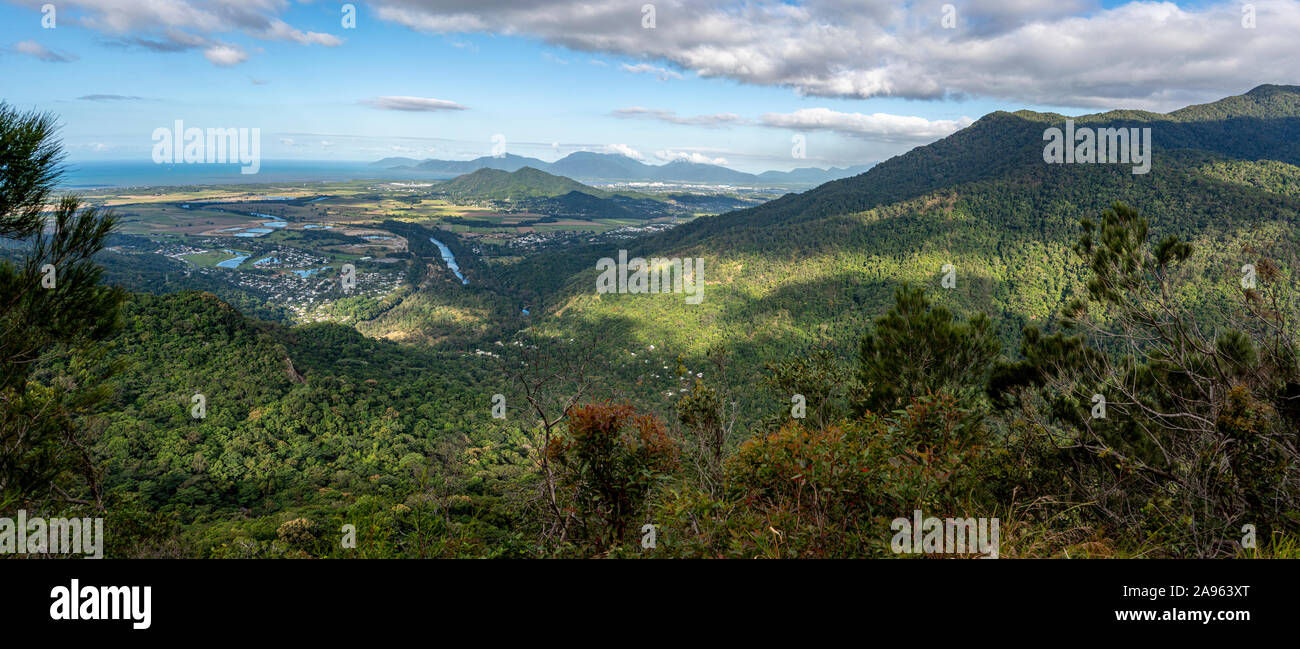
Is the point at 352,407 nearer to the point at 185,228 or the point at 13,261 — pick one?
the point at 13,261

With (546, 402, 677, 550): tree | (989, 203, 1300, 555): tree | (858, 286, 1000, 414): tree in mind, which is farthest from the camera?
(858, 286, 1000, 414): tree

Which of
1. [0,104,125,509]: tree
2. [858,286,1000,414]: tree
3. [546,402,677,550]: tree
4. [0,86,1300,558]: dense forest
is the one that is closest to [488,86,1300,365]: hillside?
[0,86,1300,558]: dense forest

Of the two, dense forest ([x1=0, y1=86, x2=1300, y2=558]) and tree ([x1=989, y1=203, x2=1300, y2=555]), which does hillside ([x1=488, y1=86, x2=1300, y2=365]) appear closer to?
dense forest ([x1=0, y1=86, x2=1300, y2=558])

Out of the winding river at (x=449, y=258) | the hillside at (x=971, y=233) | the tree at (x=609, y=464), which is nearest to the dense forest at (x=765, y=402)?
the tree at (x=609, y=464)

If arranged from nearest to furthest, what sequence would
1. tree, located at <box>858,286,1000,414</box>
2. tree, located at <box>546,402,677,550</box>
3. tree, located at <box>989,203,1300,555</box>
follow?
1. tree, located at <box>989,203,1300,555</box>
2. tree, located at <box>546,402,677,550</box>
3. tree, located at <box>858,286,1000,414</box>

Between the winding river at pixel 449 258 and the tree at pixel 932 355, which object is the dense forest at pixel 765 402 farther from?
the winding river at pixel 449 258

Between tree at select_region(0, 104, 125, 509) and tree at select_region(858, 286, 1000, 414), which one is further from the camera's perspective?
tree at select_region(858, 286, 1000, 414)
